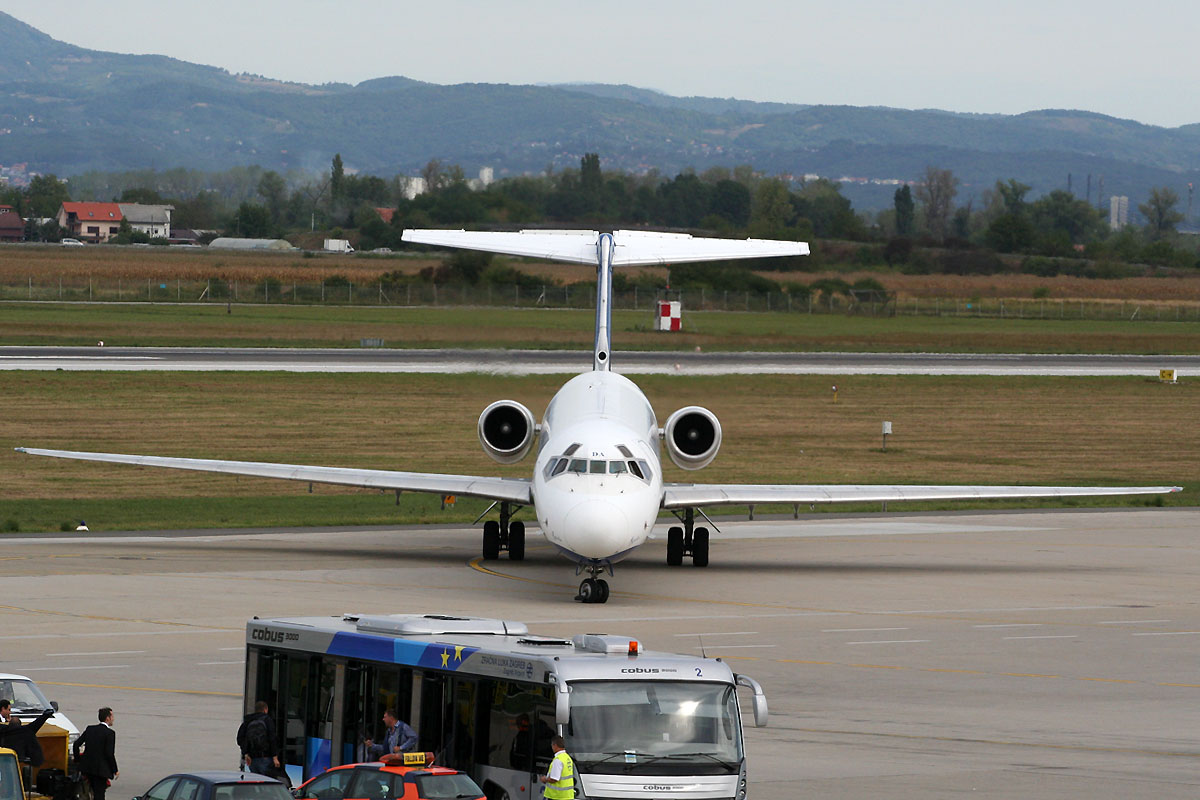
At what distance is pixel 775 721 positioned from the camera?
67.5 ft

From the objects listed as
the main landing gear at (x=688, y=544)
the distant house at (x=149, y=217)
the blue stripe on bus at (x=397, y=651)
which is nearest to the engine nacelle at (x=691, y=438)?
the main landing gear at (x=688, y=544)

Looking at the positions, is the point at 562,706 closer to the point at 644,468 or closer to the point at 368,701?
the point at 368,701

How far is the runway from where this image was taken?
231ft

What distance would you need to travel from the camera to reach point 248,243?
414 ft

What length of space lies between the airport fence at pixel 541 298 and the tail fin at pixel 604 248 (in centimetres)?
2481

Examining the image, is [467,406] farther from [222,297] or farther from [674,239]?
[222,297]

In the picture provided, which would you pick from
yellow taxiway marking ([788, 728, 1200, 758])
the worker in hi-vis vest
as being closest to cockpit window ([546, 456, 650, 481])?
yellow taxiway marking ([788, 728, 1200, 758])

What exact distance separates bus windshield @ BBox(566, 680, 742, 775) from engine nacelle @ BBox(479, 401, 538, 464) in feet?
68.1

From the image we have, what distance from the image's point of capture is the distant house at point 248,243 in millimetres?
114488

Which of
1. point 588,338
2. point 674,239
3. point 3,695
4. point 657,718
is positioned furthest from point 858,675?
point 588,338

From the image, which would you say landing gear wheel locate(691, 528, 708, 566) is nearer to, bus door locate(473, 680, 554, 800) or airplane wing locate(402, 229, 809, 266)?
airplane wing locate(402, 229, 809, 266)

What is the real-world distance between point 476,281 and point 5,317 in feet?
132

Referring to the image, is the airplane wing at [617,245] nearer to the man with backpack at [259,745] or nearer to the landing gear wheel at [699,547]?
the landing gear wheel at [699,547]

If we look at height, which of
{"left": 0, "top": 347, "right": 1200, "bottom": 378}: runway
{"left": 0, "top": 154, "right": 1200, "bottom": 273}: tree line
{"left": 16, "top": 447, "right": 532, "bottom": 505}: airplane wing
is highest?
{"left": 0, "top": 154, "right": 1200, "bottom": 273}: tree line
